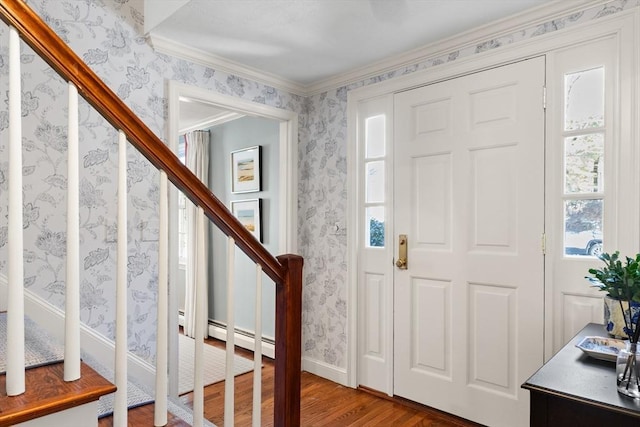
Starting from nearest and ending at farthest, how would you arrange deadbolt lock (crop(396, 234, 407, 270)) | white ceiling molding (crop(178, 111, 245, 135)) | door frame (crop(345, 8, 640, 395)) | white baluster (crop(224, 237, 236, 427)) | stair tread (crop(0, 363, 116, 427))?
stair tread (crop(0, 363, 116, 427)) < white baluster (crop(224, 237, 236, 427)) < door frame (crop(345, 8, 640, 395)) < deadbolt lock (crop(396, 234, 407, 270)) < white ceiling molding (crop(178, 111, 245, 135))

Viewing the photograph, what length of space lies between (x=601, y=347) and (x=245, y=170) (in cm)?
317

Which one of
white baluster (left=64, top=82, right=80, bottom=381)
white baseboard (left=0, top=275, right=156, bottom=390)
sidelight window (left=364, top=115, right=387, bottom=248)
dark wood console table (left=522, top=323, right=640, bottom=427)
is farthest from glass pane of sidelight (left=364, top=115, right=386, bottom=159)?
white baluster (left=64, top=82, right=80, bottom=381)

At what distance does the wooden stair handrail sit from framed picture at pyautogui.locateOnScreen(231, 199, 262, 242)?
240cm

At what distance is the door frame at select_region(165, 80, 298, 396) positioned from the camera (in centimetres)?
240

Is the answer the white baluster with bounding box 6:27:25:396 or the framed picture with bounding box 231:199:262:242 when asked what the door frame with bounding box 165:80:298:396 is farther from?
the white baluster with bounding box 6:27:25:396

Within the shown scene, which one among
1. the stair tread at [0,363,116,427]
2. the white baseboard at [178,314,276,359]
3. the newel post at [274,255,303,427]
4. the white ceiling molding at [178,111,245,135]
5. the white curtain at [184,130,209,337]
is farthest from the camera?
the white curtain at [184,130,209,337]

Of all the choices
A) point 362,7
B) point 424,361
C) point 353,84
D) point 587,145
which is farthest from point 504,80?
point 424,361

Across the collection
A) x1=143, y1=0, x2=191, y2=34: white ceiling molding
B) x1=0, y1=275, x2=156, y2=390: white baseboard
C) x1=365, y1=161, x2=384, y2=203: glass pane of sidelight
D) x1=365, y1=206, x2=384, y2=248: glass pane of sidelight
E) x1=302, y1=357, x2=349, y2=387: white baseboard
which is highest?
x1=143, y1=0, x2=191, y2=34: white ceiling molding

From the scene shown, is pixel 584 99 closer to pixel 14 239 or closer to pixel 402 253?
pixel 402 253

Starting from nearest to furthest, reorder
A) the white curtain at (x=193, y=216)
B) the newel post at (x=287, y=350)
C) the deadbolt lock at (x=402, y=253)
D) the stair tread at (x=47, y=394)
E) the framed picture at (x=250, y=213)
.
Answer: the stair tread at (x=47, y=394), the newel post at (x=287, y=350), the deadbolt lock at (x=402, y=253), the framed picture at (x=250, y=213), the white curtain at (x=193, y=216)

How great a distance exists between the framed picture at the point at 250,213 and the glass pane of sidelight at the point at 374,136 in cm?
133

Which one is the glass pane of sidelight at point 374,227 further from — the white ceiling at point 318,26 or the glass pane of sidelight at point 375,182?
the white ceiling at point 318,26

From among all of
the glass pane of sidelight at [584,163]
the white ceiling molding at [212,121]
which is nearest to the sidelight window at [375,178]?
the glass pane of sidelight at [584,163]

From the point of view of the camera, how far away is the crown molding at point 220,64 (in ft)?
7.87
